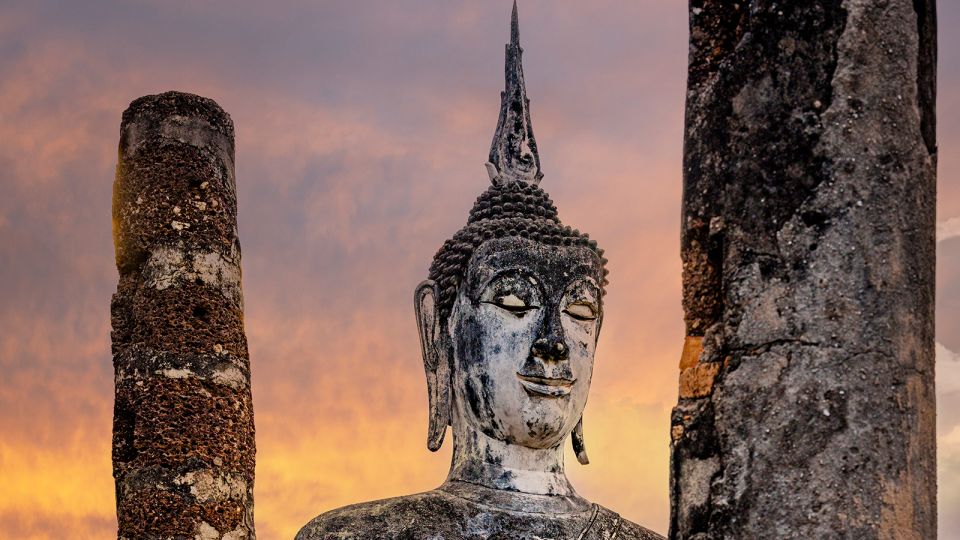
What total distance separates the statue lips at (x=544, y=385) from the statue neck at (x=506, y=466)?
295 millimetres

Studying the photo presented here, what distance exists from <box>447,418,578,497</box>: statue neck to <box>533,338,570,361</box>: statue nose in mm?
476

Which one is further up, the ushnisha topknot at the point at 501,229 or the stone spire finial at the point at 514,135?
the stone spire finial at the point at 514,135

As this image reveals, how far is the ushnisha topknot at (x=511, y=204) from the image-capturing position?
8.55 m

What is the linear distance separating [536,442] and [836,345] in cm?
397

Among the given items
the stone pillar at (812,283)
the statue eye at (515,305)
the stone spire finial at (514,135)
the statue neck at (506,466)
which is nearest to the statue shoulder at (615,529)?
the statue neck at (506,466)

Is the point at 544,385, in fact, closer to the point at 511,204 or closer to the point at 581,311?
the point at 581,311

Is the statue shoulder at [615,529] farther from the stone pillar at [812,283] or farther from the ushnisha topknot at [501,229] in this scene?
the stone pillar at [812,283]

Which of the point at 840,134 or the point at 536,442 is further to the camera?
the point at 536,442

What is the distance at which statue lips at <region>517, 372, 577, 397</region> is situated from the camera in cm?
824

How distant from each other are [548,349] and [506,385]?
272mm

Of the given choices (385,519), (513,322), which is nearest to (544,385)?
(513,322)

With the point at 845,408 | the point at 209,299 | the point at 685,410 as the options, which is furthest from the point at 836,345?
the point at 209,299

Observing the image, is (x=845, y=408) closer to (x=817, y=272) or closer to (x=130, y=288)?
(x=817, y=272)

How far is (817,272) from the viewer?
4527mm
